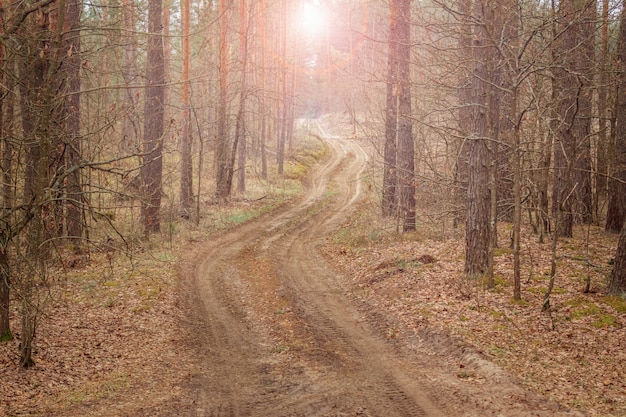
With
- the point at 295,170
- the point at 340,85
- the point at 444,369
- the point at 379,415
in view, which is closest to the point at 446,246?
the point at 444,369

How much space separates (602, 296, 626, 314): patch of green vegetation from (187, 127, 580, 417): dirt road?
3.57 metres

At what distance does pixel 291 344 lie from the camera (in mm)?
9930

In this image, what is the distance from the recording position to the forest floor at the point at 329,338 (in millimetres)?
7465

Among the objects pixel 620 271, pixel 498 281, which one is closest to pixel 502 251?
pixel 498 281

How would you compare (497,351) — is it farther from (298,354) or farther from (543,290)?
(298,354)

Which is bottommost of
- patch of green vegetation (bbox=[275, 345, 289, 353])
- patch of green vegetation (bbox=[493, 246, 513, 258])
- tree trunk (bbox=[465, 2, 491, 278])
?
patch of green vegetation (bbox=[275, 345, 289, 353])

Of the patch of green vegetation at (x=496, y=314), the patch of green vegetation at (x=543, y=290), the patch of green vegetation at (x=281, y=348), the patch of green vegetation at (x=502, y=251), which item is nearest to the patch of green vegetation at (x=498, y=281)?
the patch of green vegetation at (x=543, y=290)

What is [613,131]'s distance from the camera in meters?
17.7

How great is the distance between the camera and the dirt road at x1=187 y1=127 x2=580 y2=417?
731cm

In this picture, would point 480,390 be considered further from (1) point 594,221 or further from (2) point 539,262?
(1) point 594,221

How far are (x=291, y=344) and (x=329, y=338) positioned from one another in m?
0.75

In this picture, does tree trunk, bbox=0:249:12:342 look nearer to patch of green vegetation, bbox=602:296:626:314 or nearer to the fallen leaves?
the fallen leaves

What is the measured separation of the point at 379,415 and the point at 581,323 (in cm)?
468

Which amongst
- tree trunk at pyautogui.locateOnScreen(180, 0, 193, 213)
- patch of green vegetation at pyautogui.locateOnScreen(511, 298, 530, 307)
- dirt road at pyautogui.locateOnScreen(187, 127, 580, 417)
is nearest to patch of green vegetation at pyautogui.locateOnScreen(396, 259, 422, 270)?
dirt road at pyautogui.locateOnScreen(187, 127, 580, 417)
